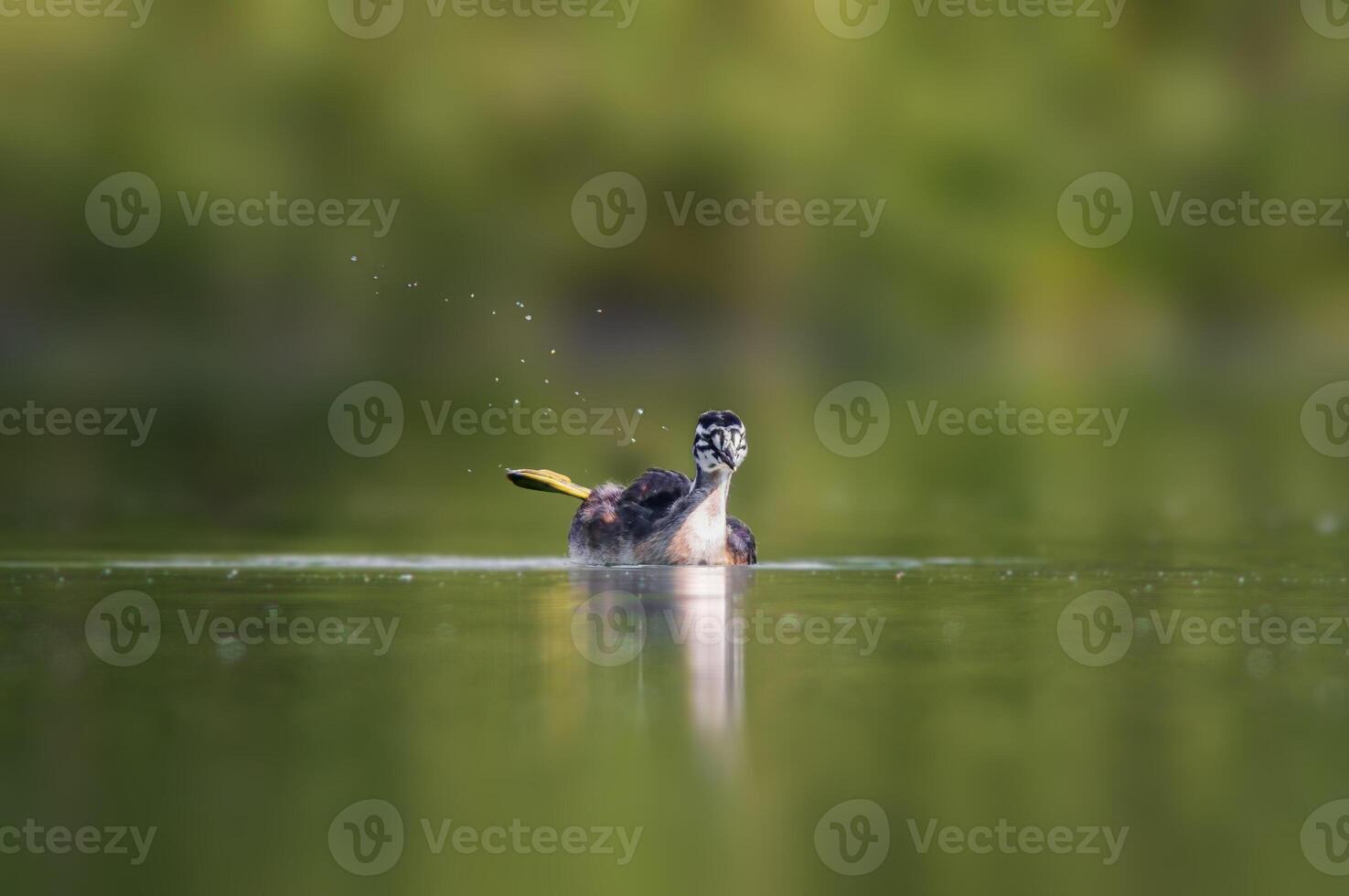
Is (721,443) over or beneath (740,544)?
over

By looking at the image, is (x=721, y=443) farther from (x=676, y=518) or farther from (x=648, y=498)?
(x=648, y=498)

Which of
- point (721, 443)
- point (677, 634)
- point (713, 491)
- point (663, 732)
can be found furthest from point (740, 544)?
point (663, 732)

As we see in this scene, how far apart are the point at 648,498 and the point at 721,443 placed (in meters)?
1.04

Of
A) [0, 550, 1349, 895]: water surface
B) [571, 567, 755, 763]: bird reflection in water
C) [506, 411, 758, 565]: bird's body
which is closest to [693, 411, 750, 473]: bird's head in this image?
[506, 411, 758, 565]: bird's body

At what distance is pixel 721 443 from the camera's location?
41.8 feet

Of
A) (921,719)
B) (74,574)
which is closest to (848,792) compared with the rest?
(921,719)

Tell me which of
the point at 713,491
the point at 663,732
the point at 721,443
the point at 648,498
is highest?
the point at 721,443

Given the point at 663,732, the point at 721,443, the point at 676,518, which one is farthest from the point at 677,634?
the point at 676,518

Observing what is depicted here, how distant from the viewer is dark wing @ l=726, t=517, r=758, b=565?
12938 mm

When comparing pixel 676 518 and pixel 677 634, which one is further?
pixel 676 518

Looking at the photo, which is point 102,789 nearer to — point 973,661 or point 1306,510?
point 973,661

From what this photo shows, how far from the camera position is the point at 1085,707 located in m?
6.93

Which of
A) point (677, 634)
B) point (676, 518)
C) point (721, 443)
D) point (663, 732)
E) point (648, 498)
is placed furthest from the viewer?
point (648, 498)

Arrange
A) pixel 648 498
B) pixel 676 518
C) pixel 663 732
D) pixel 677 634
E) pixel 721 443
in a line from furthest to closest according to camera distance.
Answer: pixel 648 498 < pixel 676 518 < pixel 721 443 < pixel 677 634 < pixel 663 732
